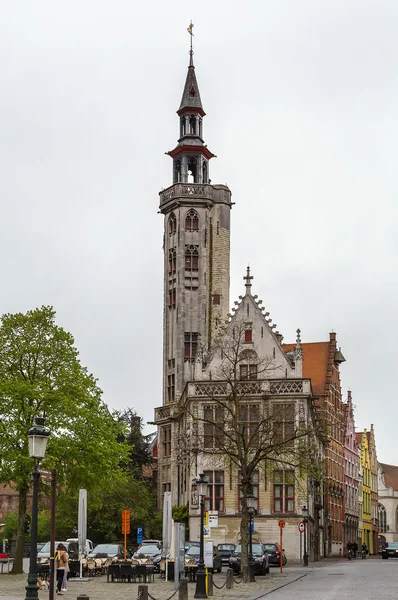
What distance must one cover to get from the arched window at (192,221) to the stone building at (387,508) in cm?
7651

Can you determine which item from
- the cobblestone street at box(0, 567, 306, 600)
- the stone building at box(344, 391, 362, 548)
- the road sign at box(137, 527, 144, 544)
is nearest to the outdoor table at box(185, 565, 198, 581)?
the cobblestone street at box(0, 567, 306, 600)


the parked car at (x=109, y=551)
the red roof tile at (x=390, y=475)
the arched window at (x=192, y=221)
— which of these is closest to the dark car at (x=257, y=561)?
the parked car at (x=109, y=551)

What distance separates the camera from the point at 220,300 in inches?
2958

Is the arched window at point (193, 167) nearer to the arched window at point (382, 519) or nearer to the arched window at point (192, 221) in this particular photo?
the arched window at point (192, 221)

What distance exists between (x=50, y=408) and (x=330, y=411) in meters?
46.5

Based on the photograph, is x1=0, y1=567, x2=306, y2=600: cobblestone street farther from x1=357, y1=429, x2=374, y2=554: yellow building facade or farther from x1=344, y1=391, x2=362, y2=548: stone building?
x1=357, y1=429, x2=374, y2=554: yellow building facade

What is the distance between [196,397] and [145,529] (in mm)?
13491

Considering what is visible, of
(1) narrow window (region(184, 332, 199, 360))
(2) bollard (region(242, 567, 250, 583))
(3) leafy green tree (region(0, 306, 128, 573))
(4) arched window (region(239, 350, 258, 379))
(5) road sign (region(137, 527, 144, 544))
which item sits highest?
(1) narrow window (region(184, 332, 199, 360))

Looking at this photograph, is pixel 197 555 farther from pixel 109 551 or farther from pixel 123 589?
pixel 123 589

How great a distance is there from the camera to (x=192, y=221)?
75438 mm

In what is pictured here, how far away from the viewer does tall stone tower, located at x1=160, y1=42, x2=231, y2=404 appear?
242 feet

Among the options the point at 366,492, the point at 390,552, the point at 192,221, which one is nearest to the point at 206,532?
the point at 192,221

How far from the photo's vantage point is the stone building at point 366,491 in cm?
11500

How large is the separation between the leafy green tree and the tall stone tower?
97.7 feet
